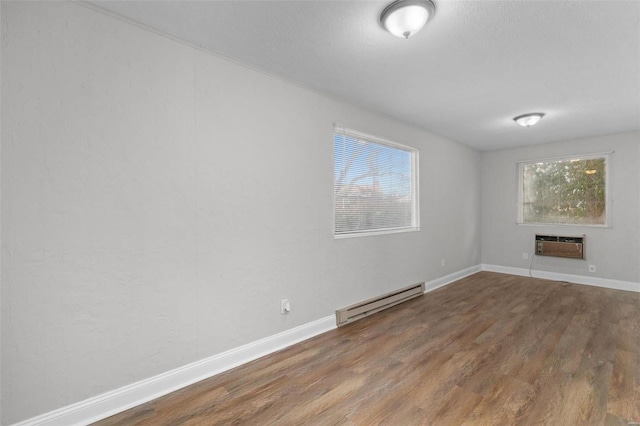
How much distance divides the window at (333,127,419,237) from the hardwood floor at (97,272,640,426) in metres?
1.18

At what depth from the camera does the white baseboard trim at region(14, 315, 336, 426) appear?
1.67m

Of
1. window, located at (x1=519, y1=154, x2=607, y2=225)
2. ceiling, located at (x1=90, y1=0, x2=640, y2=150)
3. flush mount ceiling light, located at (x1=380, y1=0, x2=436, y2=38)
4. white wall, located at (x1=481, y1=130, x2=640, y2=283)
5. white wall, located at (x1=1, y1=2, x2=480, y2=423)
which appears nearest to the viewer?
white wall, located at (x1=1, y1=2, x2=480, y2=423)

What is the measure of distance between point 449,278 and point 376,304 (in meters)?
2.14

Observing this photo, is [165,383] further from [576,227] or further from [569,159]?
[569,159]

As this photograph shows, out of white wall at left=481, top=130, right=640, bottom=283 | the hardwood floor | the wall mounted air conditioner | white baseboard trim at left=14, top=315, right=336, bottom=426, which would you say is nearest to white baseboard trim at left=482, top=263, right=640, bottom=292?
white wall at left=481, top=130, right=640, bottom=283

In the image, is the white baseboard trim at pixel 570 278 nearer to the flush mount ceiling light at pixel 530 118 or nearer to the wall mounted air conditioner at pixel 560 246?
the wall mounted air conditioner at pixel 560 246

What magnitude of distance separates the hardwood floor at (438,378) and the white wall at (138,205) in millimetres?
343

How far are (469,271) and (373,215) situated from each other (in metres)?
3.18

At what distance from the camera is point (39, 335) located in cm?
160

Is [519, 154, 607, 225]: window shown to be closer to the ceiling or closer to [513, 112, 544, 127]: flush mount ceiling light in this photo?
the ceiling

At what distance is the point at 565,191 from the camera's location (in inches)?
205

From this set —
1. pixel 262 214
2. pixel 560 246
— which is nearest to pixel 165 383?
pixel 262 214

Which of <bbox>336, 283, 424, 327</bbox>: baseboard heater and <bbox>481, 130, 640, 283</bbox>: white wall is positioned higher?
<bbox>481, 130, 640, 283</bbox>: white wall

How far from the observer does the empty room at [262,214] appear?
1.64 m
